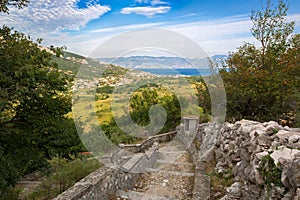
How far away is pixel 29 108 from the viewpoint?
760 cm

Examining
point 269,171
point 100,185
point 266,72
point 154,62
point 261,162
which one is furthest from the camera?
point 266,72

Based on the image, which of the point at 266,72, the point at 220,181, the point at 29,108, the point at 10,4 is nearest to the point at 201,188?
the point at 220,181

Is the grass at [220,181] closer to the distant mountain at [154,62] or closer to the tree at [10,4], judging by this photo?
the distant mountain at [154,62]

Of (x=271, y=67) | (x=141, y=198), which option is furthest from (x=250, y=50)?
(x=141, y=198)

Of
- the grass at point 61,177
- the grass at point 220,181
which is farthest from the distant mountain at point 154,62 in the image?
the grass at point 220,181

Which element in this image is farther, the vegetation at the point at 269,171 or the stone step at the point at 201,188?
the stone step at the point at 201,188

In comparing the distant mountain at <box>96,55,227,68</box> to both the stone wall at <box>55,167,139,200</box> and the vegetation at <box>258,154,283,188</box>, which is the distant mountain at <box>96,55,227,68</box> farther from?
the vegetation at <box>258,154,283,188</box>

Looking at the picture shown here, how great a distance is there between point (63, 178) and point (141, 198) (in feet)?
6.10

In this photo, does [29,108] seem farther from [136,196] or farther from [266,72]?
[266,72]

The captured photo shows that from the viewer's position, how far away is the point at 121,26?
10.1 metres

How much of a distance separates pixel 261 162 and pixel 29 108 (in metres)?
6.39

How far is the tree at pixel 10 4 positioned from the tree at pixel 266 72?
8.33 meters

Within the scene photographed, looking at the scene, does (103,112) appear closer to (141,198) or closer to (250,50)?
(141,198)

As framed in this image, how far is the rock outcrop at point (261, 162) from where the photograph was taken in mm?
3266
